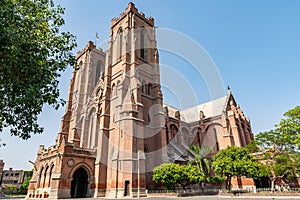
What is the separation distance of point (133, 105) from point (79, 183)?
1320 centimetres

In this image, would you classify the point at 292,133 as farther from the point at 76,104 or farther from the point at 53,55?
the point at 76,104

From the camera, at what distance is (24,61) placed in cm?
847

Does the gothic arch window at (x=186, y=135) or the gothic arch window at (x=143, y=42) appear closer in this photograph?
the gothic arch window at (x=143, y=42)

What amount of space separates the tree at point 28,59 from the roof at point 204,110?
3519 cm

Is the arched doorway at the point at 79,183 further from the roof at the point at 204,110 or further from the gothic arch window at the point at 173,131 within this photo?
the roof at the point at 204,110

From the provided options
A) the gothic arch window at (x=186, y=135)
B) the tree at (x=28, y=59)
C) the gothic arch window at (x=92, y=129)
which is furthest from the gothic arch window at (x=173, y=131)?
the tree at (x=28, y=59)

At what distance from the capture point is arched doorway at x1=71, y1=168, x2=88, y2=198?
2620 cm

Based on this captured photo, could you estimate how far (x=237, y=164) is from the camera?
23.0 meters

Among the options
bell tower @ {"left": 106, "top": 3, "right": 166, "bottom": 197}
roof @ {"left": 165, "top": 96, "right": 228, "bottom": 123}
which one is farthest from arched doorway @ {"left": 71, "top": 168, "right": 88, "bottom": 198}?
roof @ {"left": 165, "top": 96, "right": 228, "bottom": 123}

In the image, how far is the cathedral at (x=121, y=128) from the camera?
23516mm

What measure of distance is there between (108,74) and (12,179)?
223 feet

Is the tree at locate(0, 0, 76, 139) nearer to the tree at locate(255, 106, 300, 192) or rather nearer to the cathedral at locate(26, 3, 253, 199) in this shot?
the cathedral at locate(26, 3, 253, 199)

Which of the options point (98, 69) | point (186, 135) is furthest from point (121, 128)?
point (186, 135)

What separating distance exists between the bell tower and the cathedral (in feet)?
0.34
